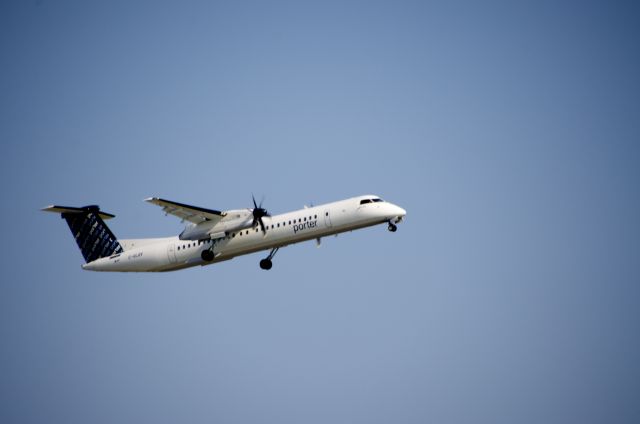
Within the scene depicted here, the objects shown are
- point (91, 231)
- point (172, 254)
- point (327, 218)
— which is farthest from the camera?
point (91, 231)

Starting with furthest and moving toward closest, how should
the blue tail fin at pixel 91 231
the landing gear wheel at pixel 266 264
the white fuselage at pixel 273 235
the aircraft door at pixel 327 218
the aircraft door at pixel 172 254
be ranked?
the blue tail fin at pixel 91 231 → the landing gear wheel at pixel 266 264 → the aircraft door at pixel 172 254 → the aircraft door at pixel 327 218 → the white fuselage at pixel 273 235

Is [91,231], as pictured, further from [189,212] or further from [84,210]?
[189,212]

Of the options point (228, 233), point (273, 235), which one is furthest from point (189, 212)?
point (273, 235)

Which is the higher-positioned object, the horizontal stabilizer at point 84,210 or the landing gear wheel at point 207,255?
the horizontal stabilizer at point 84,210

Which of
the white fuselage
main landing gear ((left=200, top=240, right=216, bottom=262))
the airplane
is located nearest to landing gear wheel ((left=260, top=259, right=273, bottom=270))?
the airplane

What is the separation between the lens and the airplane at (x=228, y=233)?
3519cm

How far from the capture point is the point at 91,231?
4069cm

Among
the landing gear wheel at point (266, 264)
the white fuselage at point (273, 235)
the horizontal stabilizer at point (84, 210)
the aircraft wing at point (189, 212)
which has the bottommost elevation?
the landing gear wheel at point (266, 264)

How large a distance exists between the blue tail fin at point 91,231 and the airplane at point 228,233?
53 mm

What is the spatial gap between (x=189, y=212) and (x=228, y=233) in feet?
7.00

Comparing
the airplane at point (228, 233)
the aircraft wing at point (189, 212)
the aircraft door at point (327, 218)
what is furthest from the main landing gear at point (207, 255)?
the aircraft door at point (327, 218)

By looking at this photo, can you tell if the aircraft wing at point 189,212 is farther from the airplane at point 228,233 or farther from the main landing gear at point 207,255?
the main landing gear at point 207,255

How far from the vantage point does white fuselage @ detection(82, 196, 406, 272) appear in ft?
115

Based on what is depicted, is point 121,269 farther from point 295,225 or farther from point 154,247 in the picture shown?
point 295,225
